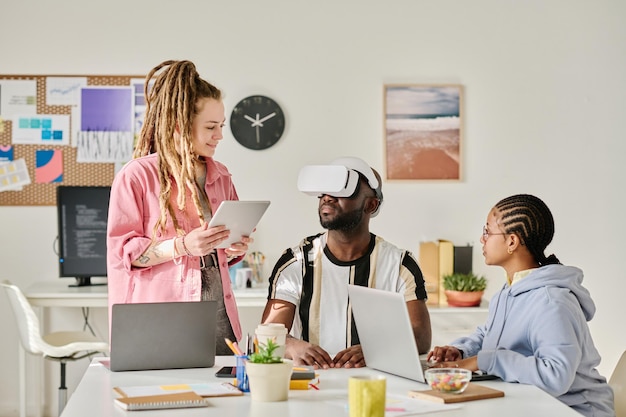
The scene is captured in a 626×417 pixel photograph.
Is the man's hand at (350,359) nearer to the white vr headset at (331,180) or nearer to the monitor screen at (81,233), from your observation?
the white vr headset at (331,180)

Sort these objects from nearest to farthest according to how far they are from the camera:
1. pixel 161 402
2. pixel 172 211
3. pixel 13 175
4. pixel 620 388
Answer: pixel 161 402 < pixel 620 388 < pixel 172 211 < pixel 13 175

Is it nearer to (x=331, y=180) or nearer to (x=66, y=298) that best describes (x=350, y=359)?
(x=331, y=180)

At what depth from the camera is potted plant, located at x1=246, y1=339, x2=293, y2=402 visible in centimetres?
191

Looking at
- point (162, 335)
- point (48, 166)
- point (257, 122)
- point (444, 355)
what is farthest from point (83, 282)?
point (444, 355)

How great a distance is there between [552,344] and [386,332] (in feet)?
1.33

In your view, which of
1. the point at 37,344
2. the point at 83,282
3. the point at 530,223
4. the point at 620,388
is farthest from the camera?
Answer: the point at 83,282

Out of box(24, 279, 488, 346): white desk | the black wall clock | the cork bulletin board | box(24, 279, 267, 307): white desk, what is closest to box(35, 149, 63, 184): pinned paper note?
the cork bulletin board

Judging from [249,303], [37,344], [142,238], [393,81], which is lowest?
[37,344]

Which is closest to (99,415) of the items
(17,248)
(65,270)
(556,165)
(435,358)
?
(435,358)

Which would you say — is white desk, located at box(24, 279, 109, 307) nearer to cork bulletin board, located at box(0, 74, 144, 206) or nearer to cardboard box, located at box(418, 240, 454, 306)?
cork bulletin board, located at box(0, 74, 144, 206)

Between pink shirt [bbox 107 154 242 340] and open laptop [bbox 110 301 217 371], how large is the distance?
361mm

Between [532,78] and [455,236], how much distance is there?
3.18 ft

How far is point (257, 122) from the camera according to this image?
479 cm

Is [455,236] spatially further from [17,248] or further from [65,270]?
[17,248]
